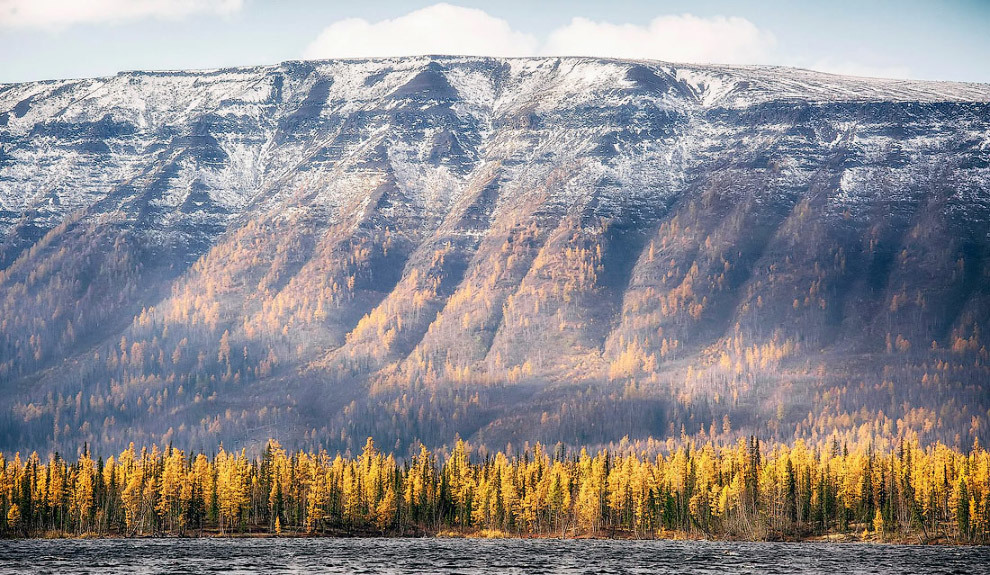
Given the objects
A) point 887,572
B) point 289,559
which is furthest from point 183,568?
point 887,572

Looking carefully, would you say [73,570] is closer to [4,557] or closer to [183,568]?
[183,568]

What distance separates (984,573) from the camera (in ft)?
578

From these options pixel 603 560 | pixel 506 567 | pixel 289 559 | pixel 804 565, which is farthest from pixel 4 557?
pixel 804 565

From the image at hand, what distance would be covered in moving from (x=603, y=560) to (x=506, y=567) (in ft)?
78.2

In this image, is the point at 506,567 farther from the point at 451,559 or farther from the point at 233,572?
the point at 233,572

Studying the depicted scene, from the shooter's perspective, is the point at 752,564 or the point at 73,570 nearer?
the point at 73,570

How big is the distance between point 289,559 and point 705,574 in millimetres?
63103

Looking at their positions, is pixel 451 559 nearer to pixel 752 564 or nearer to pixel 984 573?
pixel 752 564

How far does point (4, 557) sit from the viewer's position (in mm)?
193375

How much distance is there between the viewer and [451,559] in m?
199

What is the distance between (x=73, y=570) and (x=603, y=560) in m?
77.9

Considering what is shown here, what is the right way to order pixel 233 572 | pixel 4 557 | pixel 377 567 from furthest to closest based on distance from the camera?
pixel 4 557, pixel 377 567, pixel 233 572

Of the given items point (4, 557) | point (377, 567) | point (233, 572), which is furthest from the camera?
point (4, 557)

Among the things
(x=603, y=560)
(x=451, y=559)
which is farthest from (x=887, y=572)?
(x=451, y=559)
